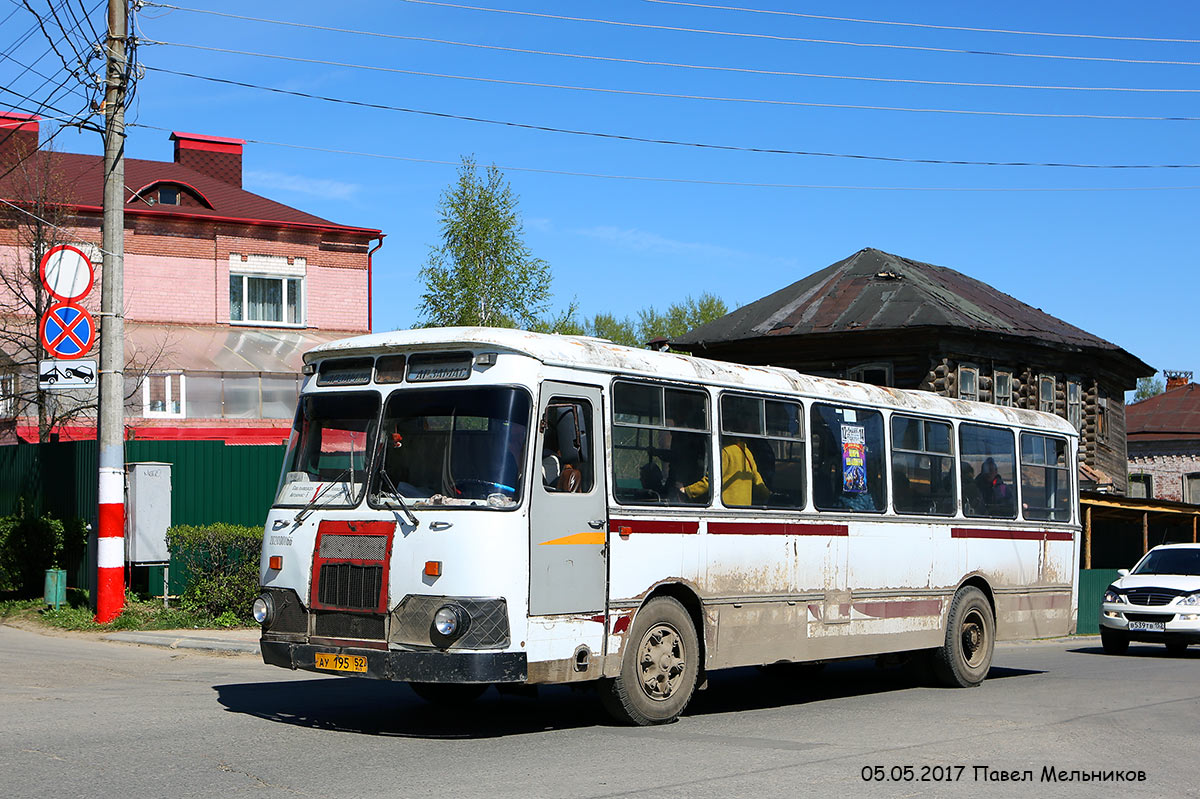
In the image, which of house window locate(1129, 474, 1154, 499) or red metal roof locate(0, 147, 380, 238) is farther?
house window locate(1129, 474, 1154, 499)

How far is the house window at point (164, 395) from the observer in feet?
118

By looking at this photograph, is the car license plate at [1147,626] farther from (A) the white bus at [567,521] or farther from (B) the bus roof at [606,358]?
(B) the bus roof at [606,358]

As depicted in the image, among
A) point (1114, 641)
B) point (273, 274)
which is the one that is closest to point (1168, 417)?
point (273, 274)

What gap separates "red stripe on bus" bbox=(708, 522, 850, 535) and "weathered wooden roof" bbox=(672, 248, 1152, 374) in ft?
71.6

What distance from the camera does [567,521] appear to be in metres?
9.74

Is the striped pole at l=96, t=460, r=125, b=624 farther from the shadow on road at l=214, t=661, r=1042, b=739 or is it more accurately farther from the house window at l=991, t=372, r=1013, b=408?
the house window at l=991, t=372, r=1013, b=408

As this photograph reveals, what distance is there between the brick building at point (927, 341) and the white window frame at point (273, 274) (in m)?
11.5

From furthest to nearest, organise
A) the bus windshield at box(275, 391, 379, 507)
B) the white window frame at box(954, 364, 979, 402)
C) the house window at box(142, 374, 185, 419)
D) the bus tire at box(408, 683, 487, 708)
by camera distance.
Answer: the house window at box(142, 374, 185, 419) → the white window frame at box(954, 364, 979, 402) → the bus tire at box(408, 683, 487, 708) → the bus windshield at box(275, 391, 379, 507)

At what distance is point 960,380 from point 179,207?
74.5ft

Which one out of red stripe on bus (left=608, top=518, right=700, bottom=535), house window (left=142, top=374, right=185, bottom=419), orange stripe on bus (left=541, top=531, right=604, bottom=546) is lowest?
orange stripe on bus (left=541, top=531, right=604, bottom=546)

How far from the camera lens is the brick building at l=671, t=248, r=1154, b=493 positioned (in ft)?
113

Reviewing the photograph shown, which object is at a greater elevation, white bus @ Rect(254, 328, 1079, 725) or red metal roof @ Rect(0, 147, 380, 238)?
red metal roof @ Rect(0, 147, 380, 238)

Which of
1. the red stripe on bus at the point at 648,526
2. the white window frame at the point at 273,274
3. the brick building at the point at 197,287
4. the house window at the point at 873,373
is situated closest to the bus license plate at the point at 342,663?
the red stripe on bus at the point at 648,526

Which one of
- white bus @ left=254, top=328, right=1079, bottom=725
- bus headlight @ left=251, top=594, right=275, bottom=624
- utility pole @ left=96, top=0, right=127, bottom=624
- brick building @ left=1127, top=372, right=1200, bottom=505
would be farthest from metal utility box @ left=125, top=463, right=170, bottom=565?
brick building @ left=1127, top=372, right=1200, bottom=505
